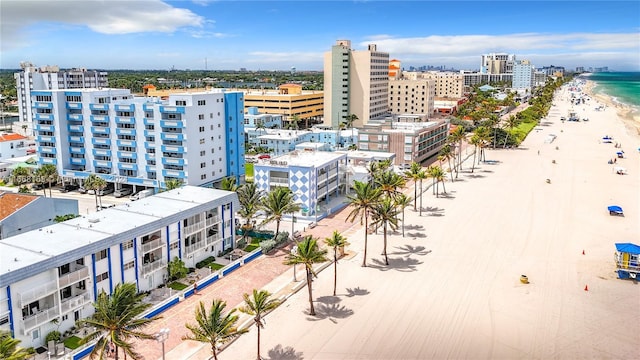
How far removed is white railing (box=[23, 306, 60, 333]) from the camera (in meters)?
31.9

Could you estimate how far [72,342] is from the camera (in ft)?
111

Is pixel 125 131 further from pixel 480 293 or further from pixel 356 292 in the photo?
pixel 480 293

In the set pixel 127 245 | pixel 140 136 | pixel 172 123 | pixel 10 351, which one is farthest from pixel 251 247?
pixel 10 351

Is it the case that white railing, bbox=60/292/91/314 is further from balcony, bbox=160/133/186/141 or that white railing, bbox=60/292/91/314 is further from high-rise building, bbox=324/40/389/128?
high-rise building, bbox=324/40/389/128

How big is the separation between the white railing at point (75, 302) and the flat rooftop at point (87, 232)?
2811 millimetres

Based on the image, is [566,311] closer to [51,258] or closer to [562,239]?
[562,239]

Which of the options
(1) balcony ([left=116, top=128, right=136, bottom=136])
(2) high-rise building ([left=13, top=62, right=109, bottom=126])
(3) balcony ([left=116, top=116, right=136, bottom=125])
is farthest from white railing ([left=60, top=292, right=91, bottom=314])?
(2) high-rise building ([left=13, top=62, right=109, bottom=126])

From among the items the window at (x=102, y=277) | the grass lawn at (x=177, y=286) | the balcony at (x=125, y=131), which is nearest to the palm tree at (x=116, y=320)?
the window at (x=102, y=277)

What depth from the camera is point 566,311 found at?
126 ft

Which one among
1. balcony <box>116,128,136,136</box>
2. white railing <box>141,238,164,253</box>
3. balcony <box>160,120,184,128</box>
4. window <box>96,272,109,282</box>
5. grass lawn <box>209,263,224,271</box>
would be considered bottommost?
grass lawn <box>209,263,224,271</box>

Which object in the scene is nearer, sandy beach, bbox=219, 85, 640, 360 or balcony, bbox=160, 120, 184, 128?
sandy beach, bbox=219, 85, 640, 360

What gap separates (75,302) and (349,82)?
113523 millimetres

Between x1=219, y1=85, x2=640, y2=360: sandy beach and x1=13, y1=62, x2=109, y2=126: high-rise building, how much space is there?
121020 mm

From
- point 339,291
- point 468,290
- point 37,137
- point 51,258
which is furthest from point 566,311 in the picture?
point 37,137
